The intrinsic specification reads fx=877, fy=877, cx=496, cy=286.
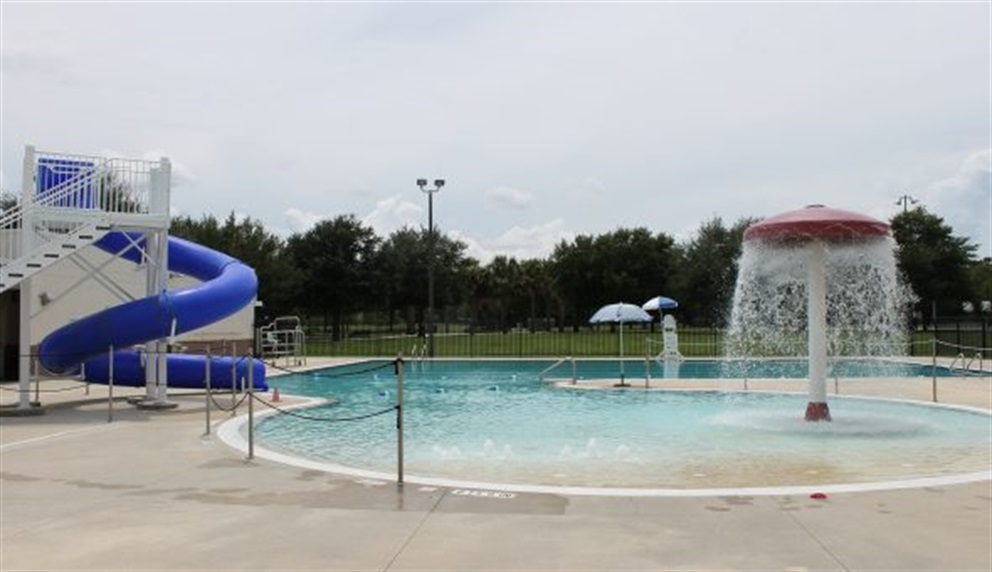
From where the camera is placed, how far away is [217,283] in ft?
62.0

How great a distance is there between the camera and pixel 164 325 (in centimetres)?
1720

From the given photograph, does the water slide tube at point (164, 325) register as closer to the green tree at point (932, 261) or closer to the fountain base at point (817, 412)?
the fountain base at point (817, 412)

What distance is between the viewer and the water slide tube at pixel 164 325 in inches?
677

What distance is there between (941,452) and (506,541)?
8.24 m

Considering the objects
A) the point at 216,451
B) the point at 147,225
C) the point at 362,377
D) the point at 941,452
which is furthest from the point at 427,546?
the point at 362,377

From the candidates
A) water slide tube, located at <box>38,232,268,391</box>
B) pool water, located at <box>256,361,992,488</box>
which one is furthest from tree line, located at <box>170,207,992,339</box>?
pool water, located at <box>256,361,992,488</box>

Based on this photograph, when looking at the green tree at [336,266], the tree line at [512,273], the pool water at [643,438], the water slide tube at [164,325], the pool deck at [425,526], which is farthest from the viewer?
the green tree at [336,266]

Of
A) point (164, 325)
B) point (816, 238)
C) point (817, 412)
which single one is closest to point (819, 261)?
point (816, 238)

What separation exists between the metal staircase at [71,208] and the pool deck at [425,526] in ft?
24.3

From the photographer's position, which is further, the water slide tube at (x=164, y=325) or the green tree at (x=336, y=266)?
the green tree at (x=336, y=266)

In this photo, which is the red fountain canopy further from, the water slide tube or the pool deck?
the water slide tube

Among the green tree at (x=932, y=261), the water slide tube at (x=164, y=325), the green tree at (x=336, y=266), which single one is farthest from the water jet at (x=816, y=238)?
the green tree at (x=336, y=266)

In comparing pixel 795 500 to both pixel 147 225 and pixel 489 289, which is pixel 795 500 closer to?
pixel 147 225

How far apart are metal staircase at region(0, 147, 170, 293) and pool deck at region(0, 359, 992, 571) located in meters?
7.40
